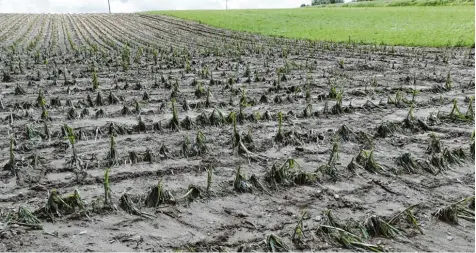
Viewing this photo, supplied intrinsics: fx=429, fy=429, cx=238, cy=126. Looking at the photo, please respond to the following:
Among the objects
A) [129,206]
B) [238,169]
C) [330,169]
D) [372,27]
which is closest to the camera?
[129,206]

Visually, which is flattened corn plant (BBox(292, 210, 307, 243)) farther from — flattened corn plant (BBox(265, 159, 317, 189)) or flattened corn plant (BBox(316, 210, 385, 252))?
flattened corn plant (BBox(265, 159, 317, 189))

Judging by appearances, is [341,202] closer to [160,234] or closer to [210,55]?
[160,234]

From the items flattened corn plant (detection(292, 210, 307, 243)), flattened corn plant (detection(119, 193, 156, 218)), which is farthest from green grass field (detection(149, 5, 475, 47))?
flattened corn plant (detection(119, 193, 156, 218))

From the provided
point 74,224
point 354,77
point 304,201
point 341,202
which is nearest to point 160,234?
point 74,224

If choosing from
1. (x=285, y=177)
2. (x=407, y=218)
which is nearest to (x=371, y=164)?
(x=285, y=177)

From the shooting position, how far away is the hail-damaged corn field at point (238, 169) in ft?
13.7

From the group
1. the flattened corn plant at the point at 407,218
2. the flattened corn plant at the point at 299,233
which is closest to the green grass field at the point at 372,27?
the flattened corn plant at the point at 407,218

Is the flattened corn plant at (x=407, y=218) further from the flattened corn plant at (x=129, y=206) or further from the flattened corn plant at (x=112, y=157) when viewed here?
the flattened corn plant at (x=112, y=157)

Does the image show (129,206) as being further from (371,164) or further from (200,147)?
(371,164)

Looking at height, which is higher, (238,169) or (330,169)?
(238,169)

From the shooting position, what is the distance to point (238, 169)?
16.9 ft

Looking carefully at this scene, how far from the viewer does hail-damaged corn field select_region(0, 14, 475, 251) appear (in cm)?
418

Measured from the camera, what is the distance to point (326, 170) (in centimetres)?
551

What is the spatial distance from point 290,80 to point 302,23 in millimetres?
Result: 26505
